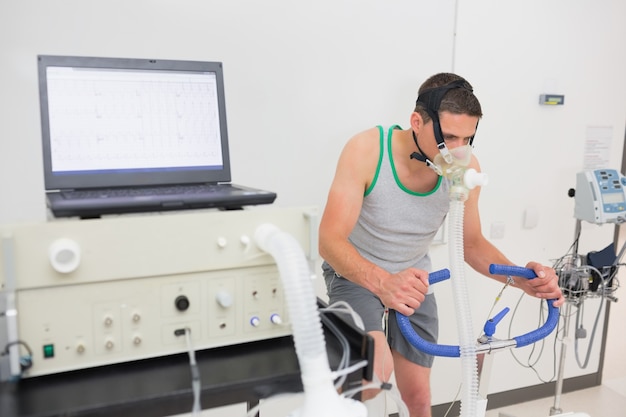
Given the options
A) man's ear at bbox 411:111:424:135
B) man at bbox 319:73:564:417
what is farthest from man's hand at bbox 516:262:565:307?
man's ear at bbox 411:111:424:135

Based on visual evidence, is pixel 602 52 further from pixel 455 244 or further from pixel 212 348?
pixel 212 348

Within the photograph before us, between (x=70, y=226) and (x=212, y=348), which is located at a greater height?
(x=70, y=226)

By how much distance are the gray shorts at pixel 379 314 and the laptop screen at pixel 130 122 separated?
0.69 m

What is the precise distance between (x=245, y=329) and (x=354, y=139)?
90 centimetres

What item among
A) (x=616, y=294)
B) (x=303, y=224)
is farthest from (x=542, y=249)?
(x=303, y=224)

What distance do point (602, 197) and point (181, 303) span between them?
216 cm

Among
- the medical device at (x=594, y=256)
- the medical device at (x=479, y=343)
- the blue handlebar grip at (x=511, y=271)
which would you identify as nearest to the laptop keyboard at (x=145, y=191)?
the medical device at (x=479, y=343)

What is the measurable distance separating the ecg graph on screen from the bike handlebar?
0.63 m

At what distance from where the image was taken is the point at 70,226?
885 millimetres

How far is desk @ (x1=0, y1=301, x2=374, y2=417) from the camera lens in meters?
0.87

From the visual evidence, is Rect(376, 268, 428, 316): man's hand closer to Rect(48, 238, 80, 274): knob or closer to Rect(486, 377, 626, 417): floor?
Rect(48, 238, 80, 274): knob

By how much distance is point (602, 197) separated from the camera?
2.44 metres

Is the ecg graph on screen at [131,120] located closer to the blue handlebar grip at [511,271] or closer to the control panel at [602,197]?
the blue handlebar grip at [511,271]

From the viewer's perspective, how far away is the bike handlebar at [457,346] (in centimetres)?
132
